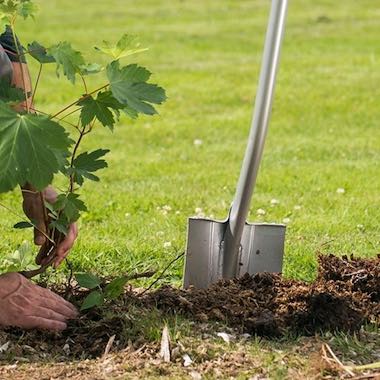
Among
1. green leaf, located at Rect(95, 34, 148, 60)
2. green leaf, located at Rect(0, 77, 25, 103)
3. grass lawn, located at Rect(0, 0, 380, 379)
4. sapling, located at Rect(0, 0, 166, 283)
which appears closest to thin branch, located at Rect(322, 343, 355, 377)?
grass lawn, located at Rect(0, 0, 380, 379)

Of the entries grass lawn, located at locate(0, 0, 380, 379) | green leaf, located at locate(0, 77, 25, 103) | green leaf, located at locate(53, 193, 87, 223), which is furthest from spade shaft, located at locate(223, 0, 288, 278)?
green leaf, located at locate(0, 77, 25, 103)

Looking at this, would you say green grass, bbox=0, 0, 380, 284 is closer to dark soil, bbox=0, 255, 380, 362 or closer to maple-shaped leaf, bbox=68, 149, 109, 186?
dark soil, bbox=0, 255, 380, 362

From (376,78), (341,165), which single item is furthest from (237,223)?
(376,78)

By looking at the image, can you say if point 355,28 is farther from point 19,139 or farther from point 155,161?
point 19,139

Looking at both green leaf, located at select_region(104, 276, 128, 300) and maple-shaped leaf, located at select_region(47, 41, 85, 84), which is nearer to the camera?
maple-shaped leaf, located at select_region(47, 41, 85, 84)

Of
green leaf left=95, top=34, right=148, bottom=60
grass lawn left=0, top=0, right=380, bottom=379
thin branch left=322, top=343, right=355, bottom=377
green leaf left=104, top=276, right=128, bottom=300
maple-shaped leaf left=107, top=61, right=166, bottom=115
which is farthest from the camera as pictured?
grass lawn left=0, top=0, right=380, bottom=379

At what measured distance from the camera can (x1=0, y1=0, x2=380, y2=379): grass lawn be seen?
466 cm

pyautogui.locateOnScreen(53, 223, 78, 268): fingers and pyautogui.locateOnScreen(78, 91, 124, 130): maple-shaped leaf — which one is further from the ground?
pyautogui.locateOnScreen(78, 91, 124, 130): maple-shaped leaf

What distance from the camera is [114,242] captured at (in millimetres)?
4531

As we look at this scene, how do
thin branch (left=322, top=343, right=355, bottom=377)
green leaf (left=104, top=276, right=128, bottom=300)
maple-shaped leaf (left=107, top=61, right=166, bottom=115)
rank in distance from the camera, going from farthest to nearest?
green leaf (left=104, top=276, right=128, bottom=300)
maple-shaped leaf (left=107, top=61, right=166, bottom=115)
thin branch (left=322, top=343, right=355, bottom=377)

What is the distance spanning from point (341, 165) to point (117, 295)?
3.14 meters

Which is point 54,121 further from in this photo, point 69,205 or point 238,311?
point 238,311

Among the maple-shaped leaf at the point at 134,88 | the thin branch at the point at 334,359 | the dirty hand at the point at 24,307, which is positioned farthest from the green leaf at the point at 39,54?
the thin branch at the point at 334,359

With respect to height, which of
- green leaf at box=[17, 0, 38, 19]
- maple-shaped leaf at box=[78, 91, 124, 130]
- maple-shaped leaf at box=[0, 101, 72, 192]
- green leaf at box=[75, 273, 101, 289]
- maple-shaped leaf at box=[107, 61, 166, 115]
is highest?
green leaf at box=[17, 0, 38, 19]
